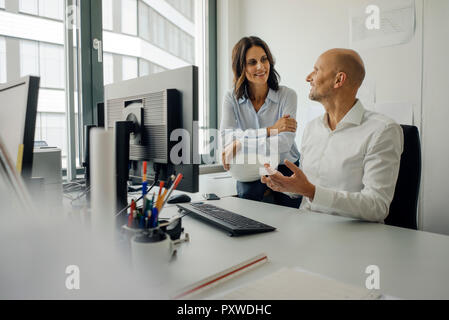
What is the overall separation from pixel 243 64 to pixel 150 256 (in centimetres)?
177

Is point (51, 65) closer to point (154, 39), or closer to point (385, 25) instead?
point (154, 39)

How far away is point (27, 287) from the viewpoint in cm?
61

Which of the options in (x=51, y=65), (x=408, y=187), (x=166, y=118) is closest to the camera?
(x=166, y=118)

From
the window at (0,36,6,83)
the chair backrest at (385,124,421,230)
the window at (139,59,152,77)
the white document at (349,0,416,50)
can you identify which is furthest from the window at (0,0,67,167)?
the white document at (349,0,416,50)

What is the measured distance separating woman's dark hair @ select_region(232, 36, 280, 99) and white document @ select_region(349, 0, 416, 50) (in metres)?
0.64

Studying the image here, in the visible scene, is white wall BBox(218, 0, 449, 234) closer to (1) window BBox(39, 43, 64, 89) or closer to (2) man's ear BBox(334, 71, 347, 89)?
(2) man's ear BBox(334, 71, 347, 89)

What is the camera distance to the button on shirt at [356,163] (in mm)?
1091

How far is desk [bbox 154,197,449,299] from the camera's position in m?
0.65

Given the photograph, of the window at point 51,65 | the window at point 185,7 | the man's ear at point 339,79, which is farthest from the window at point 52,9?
the man's ear at point 339,79

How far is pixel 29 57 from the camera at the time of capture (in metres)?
1.90

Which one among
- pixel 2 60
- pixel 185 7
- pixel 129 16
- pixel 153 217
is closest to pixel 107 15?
pixel 129 16

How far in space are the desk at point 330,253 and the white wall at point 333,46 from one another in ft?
4.11

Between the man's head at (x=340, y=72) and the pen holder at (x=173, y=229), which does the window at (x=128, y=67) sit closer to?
the man's head at (x=340, y=72)
